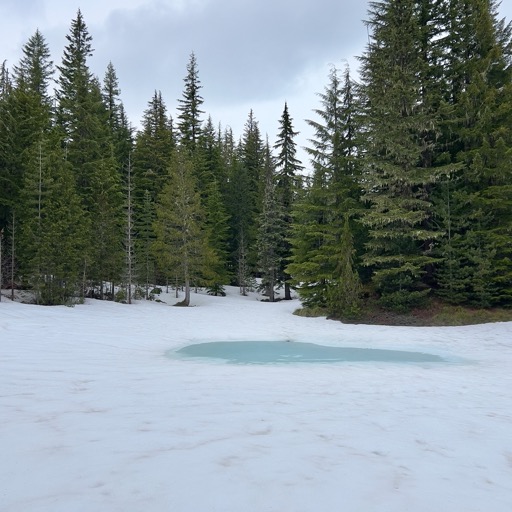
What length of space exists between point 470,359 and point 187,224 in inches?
826

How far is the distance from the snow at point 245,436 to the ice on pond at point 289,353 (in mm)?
1061

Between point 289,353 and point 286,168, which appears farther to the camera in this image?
point 286,168

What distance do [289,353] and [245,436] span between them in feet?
21.0

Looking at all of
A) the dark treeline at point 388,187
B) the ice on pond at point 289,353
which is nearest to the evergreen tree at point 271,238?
the dark treeline at point 388,187

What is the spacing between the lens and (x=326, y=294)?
18578 millimetres

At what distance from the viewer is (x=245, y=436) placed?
11.0 feet

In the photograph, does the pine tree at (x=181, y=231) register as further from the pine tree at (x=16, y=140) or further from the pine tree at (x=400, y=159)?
the pine tree at (x=400, y=159)

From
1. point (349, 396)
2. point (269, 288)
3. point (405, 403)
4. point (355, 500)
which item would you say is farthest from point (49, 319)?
point (269, 288)

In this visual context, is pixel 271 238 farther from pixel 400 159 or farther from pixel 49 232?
pixel 49 232

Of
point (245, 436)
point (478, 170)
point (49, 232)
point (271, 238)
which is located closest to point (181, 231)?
point (271, 238)

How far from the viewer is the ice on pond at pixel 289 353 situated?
343 inches

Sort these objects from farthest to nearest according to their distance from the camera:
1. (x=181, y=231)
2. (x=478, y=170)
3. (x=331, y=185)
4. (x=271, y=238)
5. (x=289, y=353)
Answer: (x=271, y=238) < (x=181, y=231) < (x=331, y=185) < (x=478, y=170) < (x=289, y=353)

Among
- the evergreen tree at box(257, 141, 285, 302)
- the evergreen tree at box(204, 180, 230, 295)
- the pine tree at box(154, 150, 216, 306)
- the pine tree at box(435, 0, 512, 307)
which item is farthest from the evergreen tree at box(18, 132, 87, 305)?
the pine tree at box(435, 0, 512, 307)

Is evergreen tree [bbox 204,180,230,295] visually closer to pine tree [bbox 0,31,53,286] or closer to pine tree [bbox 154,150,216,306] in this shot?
pine tree [bbox 154,150,216,306]
